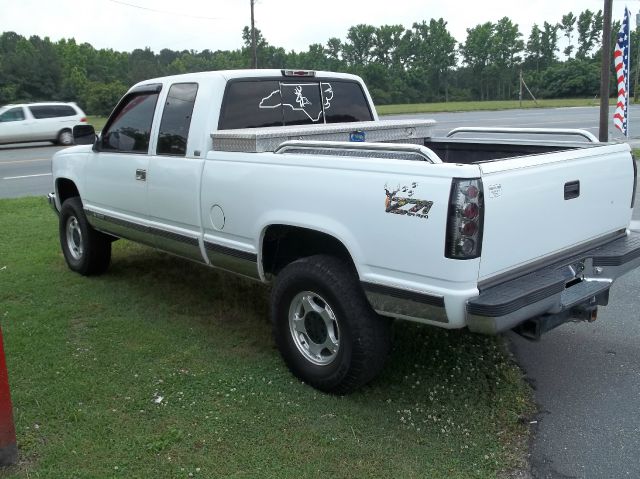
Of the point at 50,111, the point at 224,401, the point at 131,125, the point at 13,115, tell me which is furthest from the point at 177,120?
the point at 13,115

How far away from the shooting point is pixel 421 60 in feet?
291

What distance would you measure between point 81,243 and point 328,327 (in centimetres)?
→ 360

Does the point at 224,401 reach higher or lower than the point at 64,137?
lower

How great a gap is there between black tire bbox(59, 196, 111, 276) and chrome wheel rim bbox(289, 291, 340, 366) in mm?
3143

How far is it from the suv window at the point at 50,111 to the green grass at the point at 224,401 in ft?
63.5

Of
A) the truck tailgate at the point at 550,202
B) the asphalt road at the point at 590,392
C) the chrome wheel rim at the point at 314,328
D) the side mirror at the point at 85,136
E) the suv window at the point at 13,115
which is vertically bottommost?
the asphalt road at the point at 590,392

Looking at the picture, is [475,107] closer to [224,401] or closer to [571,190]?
[571,190]

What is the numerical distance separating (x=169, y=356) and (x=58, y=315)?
4.55 feet

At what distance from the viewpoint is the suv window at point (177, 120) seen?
494 cm

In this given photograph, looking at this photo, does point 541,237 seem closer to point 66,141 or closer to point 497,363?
point 497,363

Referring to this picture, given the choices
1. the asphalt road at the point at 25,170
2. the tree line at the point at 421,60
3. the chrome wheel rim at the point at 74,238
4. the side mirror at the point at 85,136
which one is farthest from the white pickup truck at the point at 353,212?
the tree line at the point at 421,60

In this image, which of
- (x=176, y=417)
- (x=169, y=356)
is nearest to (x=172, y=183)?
(x=169, y=356)

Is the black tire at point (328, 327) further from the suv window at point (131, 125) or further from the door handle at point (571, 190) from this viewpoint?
the suv window at point (131, 125)

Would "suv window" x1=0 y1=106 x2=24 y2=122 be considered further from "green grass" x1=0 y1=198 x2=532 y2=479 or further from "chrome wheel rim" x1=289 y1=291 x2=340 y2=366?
"chrome wheel rim" x1=289 y1=291 x2=340 y2=366
